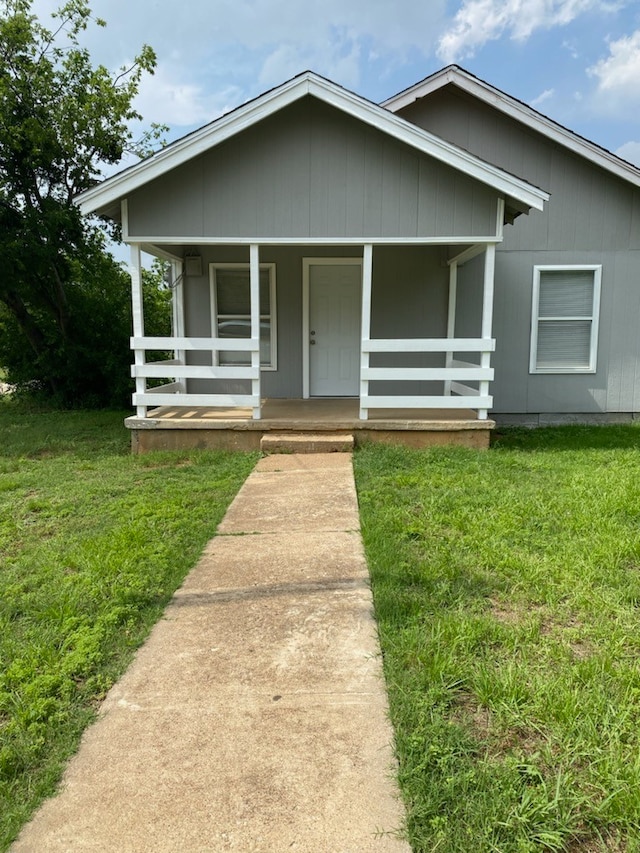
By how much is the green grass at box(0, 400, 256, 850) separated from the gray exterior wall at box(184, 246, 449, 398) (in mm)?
2663

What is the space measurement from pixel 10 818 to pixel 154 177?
6.19 metres

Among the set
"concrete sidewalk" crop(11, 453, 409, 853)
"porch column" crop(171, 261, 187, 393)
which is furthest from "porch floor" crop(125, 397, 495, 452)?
"concrete sidewalk" crop(11, 453, 409, 853)

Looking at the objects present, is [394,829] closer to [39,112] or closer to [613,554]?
[613,554]

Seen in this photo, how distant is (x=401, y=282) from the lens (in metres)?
8.72

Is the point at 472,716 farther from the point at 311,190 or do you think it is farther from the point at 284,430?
A: the point at 311,190

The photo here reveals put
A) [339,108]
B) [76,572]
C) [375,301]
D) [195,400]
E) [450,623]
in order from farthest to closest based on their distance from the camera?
1. [375,301]
2. [195,400]
3. [339,108]
4. [76,572]
5. [450,623]

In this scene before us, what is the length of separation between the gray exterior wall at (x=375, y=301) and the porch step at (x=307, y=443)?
2320 millimetres

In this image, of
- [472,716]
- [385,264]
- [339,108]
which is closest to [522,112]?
[385,264]

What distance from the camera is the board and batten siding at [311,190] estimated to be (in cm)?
669

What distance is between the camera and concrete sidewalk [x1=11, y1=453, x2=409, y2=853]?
68.1 inches

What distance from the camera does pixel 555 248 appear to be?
8500 mm

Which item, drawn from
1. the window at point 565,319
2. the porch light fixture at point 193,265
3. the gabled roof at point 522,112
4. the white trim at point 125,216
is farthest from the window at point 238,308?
the window at point 565,319

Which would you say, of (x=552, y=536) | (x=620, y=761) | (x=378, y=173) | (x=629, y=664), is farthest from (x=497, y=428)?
(x=620, y=761)

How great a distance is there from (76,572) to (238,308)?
6.09 meters
